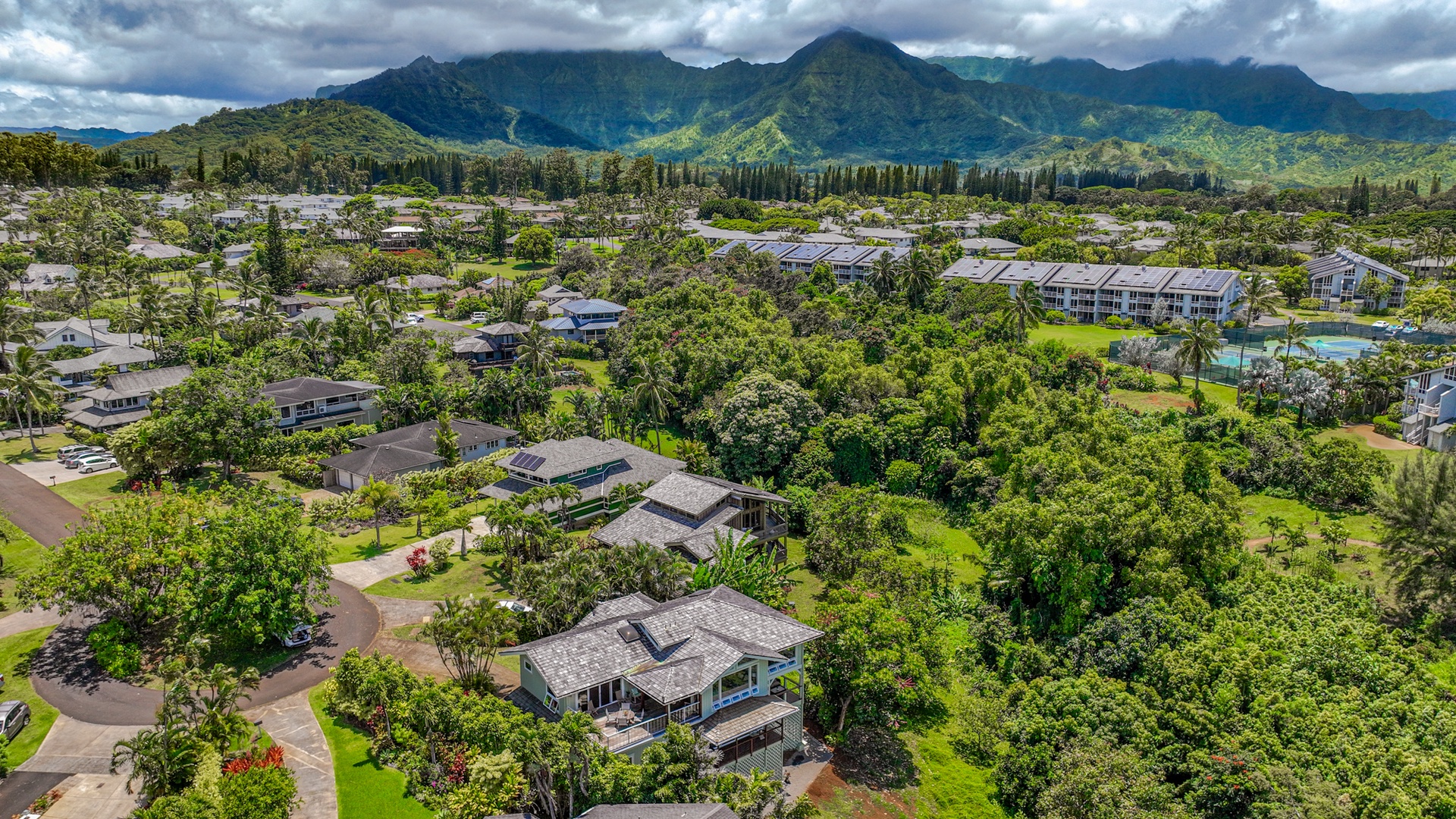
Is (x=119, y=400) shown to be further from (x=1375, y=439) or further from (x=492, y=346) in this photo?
(x=1375, y=439)

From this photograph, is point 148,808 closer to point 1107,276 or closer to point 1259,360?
point 1259,360

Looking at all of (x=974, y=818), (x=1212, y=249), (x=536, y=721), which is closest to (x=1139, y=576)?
(x=974, y=818)

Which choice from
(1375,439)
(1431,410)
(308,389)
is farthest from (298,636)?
(1431,410)

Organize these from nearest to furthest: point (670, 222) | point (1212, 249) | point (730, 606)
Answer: point (730, 606)
point (1212, 249)
point (670, 222)

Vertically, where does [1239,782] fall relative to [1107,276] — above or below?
below

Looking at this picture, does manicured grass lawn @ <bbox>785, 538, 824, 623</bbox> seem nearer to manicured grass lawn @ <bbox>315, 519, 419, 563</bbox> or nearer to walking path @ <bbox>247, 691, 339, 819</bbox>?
walking path @ <bbox>247, 691, 339, 819</bbox>

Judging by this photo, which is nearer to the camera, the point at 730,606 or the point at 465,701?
the point at 465,701

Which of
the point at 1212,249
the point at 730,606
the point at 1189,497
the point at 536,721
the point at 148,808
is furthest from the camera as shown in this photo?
the point at 1212,249
